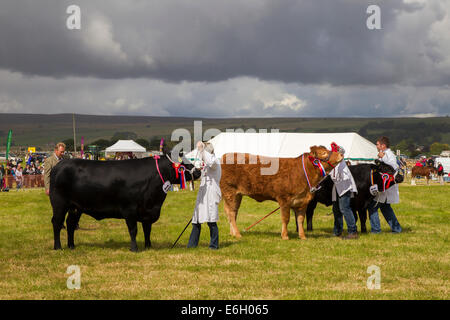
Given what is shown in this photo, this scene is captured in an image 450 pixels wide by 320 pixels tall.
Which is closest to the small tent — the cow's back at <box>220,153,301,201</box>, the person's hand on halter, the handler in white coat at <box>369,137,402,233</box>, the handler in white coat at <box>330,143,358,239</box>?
the cow's back at <box>220,153,301,201</box>

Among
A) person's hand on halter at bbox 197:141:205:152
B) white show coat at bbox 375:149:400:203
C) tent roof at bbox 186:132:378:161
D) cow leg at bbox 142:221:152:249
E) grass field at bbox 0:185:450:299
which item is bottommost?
grass field at bbox 0:185:450:299

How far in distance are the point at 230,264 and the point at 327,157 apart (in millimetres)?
3483

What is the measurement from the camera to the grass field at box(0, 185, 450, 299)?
20.9 ft

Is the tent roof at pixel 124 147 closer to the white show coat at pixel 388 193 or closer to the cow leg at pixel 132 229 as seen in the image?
the white show coat at pixel 388 193

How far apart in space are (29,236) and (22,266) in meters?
3.58

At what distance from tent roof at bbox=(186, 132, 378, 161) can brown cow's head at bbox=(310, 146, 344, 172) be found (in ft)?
93.5

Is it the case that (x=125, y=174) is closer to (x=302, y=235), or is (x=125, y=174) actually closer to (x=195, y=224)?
(x=195, y=224)

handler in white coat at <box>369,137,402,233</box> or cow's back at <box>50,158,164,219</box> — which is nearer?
cow's back at <box>50,158,164,219</box>

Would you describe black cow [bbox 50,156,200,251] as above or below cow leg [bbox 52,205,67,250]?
above

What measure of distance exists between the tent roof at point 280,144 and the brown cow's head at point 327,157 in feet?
93.5

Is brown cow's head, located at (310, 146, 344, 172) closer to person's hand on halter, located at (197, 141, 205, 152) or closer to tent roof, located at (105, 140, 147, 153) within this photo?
person's hand on halter, located at (197, 141, 205, 152)

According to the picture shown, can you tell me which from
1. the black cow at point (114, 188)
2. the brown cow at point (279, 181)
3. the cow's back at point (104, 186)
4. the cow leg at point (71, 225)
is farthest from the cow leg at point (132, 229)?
the brown cow at point (279, 181)

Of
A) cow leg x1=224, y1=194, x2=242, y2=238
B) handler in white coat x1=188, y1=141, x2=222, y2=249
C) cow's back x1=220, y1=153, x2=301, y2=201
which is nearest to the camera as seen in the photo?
handler in white coat x1=188, y1=141, x2=222, y2=249
